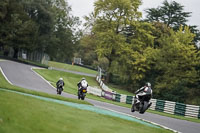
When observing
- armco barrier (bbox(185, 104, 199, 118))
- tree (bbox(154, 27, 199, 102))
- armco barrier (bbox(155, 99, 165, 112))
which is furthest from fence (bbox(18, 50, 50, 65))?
armco barrier (bbox(185, 104, 199, 118))

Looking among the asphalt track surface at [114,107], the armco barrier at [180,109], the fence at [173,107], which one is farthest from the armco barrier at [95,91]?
the armco barrier at [180,109]

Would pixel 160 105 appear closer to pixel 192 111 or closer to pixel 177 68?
pixel 192 111

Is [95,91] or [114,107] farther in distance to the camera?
[95,91]

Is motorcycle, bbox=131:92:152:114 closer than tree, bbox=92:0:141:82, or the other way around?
motorcycle, bbox=131:92:152:114

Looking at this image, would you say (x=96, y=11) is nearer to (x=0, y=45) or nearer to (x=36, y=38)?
(x=36, y=38)

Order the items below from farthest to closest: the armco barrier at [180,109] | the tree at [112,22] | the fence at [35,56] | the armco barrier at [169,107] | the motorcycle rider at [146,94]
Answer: the fence at [35,56] → the tree at [112,22] → the armco barrier at [169,107] → the armco barrier at [180,109] → the motorcycle rider at [146,94]

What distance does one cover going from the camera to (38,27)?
207 feet

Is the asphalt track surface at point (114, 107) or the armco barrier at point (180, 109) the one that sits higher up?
the asphalt track surface at point (114, 107)

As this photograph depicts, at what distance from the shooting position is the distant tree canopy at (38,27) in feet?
195

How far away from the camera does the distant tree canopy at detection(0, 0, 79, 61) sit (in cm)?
5948

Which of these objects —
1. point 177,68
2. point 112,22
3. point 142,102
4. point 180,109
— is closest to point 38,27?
point 112,22

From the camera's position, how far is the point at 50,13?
6531 cm

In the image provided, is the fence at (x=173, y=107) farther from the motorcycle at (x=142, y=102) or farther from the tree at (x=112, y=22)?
the tree at (x=112, y=22)

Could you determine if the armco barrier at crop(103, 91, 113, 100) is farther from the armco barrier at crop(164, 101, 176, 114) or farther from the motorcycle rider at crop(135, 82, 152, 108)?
the motorcycle rider at crop(135, 82, 152, 108)
